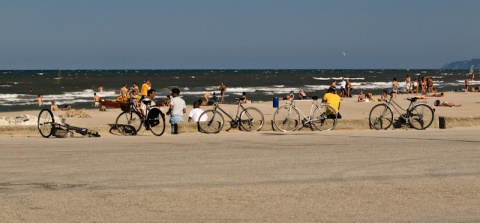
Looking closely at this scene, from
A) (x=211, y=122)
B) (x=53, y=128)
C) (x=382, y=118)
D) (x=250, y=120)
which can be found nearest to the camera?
(x=53, y=128)

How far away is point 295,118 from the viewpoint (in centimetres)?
1716

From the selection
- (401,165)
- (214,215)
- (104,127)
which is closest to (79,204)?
(214,215)

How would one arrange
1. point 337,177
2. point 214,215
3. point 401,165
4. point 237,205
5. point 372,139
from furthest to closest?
1. point 372,139
2. point 401,165
3. point 337,177
4. point 237,205
5. point 214,215

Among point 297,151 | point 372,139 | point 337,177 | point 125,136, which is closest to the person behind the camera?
point 337,177

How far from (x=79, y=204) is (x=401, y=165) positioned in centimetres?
490

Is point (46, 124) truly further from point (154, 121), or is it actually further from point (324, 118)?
point (324, 118)

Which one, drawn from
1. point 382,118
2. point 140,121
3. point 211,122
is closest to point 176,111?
point 211,122

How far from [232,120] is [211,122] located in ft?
1.84

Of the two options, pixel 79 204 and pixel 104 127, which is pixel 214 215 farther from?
pixel 104 127

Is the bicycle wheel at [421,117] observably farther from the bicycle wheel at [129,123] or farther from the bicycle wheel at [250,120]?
the bicycle wheel at [129,123]

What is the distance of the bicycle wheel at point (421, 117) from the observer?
17.5 meters

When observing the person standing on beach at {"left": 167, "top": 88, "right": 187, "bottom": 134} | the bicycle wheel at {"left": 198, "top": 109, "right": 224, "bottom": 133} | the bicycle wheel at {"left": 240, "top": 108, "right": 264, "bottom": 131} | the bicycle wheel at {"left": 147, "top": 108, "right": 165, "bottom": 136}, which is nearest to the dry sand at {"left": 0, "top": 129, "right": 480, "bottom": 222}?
the bicycle wheel at {"left": 147, "top": 108, "right": 165, "bottom": 136}

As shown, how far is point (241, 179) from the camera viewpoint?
930 cm

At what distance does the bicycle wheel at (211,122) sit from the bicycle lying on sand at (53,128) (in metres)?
2.44
